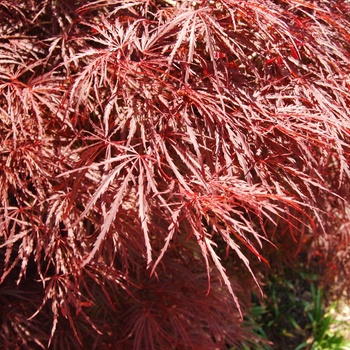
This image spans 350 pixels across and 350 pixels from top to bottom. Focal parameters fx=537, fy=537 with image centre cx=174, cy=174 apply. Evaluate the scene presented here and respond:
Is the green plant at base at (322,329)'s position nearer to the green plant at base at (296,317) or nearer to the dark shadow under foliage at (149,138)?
the green plant at base at (296,317)

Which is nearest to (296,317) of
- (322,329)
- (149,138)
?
(322,329)

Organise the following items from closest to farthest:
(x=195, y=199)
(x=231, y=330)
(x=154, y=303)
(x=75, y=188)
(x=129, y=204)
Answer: (x=195, y=199)
(x=75, y=188)
(x=129, y=204)
(x=154, y=303)
(x=231, y=330)

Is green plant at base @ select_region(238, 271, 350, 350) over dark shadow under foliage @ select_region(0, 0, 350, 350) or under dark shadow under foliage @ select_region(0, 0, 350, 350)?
under

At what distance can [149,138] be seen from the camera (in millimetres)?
1212

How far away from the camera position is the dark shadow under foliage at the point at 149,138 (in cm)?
116

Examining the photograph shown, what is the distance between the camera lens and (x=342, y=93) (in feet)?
4.56

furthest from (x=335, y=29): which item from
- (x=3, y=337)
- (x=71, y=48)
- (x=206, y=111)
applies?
(x=3, y=337)

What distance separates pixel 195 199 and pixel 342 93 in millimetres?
558

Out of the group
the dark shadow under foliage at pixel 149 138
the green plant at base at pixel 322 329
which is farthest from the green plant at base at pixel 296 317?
the dark shadow under foliage at pixel 149 138

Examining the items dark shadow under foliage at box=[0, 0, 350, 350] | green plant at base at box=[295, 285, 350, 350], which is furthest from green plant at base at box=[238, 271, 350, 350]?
dark shadow under foliage at box=[0, 0, 350, 350]

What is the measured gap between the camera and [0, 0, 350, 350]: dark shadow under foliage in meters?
1.16

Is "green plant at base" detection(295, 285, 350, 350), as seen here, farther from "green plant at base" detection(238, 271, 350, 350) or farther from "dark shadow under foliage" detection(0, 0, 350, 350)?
"dark shadow under foliage" detection(0, 0, 350, 350)

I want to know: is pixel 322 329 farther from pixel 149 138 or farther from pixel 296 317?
pixel 149 138

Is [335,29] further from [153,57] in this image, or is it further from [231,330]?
[231,330]
